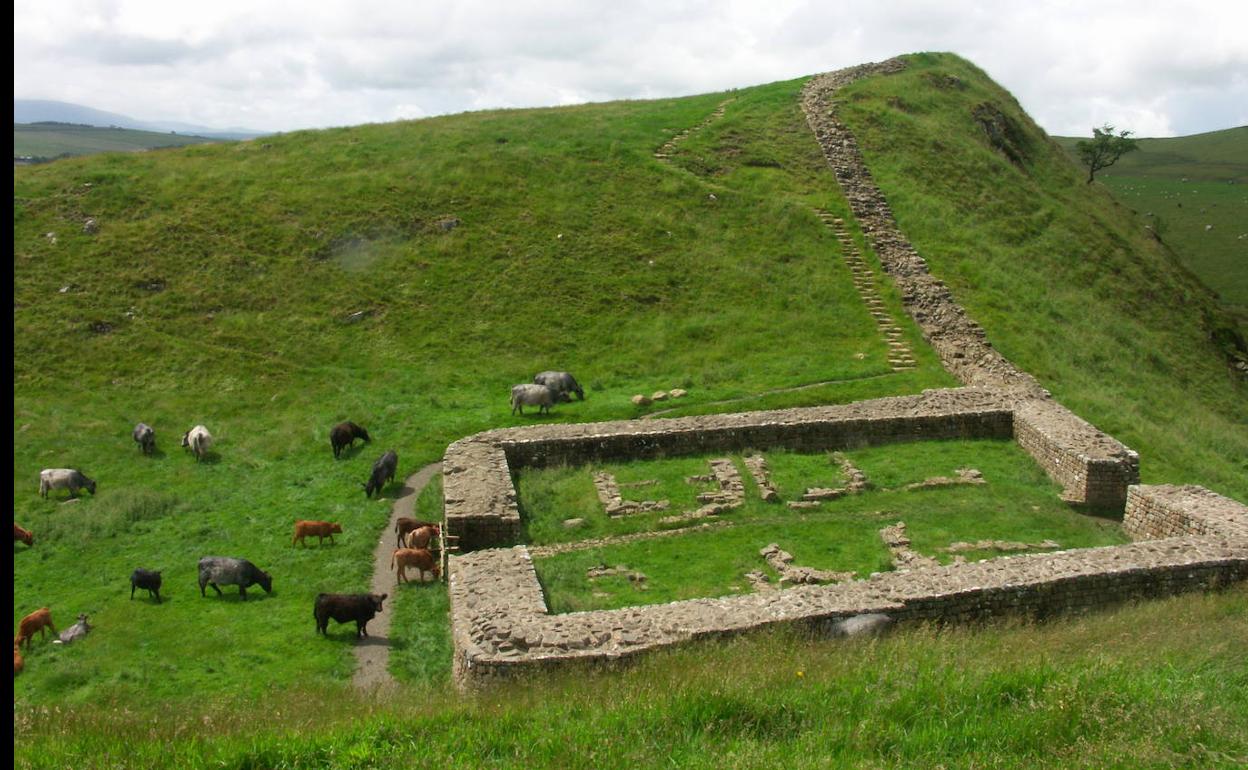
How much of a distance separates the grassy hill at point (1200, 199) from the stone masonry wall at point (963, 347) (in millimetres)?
39860

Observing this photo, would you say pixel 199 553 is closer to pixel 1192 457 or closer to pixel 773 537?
pixel 773 537

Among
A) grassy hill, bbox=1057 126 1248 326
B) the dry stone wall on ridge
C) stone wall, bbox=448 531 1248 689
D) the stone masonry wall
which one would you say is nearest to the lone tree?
grassy hill, bbox=1057 126 1248 326

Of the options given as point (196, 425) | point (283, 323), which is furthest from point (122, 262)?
point (196, 425)

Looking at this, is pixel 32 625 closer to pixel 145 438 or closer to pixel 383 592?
pixel 383 592

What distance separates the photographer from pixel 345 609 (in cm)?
1572

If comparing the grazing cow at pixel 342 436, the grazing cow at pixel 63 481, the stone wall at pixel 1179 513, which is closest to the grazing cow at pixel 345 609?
the grazing cow at pixel 342 436

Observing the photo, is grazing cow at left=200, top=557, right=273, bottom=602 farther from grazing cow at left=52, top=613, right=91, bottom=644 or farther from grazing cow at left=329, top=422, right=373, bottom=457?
grazing cow at left=329, top=422, right=373, bottom=457

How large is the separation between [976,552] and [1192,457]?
11598 mm

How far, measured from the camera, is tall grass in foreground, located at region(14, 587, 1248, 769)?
26.3ft

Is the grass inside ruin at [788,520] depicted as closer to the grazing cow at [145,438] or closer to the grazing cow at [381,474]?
the grazing cow at [381,474]

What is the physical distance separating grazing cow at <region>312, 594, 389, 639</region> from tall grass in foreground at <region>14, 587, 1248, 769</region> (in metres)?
4.74

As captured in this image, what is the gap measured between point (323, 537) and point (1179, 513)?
17.6 meters

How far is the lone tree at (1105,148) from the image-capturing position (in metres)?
70.2

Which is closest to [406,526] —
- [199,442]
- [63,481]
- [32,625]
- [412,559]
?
[412,559]
